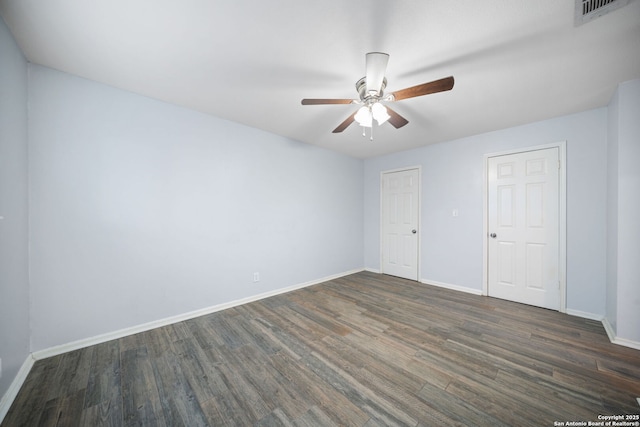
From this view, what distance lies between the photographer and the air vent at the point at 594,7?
4.09 ft

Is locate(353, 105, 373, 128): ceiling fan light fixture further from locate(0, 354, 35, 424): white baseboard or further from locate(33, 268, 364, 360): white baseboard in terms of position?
locate(0, 354, 35, 424): white baseboard

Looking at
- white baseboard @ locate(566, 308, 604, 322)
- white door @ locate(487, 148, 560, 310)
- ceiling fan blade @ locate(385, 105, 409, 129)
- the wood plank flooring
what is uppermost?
ceiling fan blade @ locate(385, 105, 409, 129)

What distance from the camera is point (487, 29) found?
4.85 feet

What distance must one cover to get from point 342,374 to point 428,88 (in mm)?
2238

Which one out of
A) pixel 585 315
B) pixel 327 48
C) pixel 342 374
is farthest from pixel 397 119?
pixel 585 315

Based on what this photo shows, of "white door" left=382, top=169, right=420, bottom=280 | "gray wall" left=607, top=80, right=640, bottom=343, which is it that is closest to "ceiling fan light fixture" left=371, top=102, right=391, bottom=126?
"gray wall" left=607, top=80, right=640, bottom=343

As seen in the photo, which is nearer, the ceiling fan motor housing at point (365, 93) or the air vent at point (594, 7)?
the air vent at point (594, 7)

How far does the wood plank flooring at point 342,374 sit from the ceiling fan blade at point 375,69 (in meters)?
2.23

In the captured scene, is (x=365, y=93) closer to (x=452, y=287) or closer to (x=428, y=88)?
(x=428, y=88)

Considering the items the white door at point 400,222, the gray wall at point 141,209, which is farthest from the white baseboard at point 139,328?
the white door at point 400,222

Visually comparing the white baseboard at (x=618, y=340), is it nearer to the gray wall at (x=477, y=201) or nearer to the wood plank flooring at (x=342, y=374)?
the wood plank flooring at (x=342, y=374)

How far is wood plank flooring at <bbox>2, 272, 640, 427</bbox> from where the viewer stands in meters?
1.37

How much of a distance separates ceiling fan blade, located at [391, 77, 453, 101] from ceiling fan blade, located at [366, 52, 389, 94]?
0.18 metres

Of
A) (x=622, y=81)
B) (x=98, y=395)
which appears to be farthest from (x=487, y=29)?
(x=98, y=395)
